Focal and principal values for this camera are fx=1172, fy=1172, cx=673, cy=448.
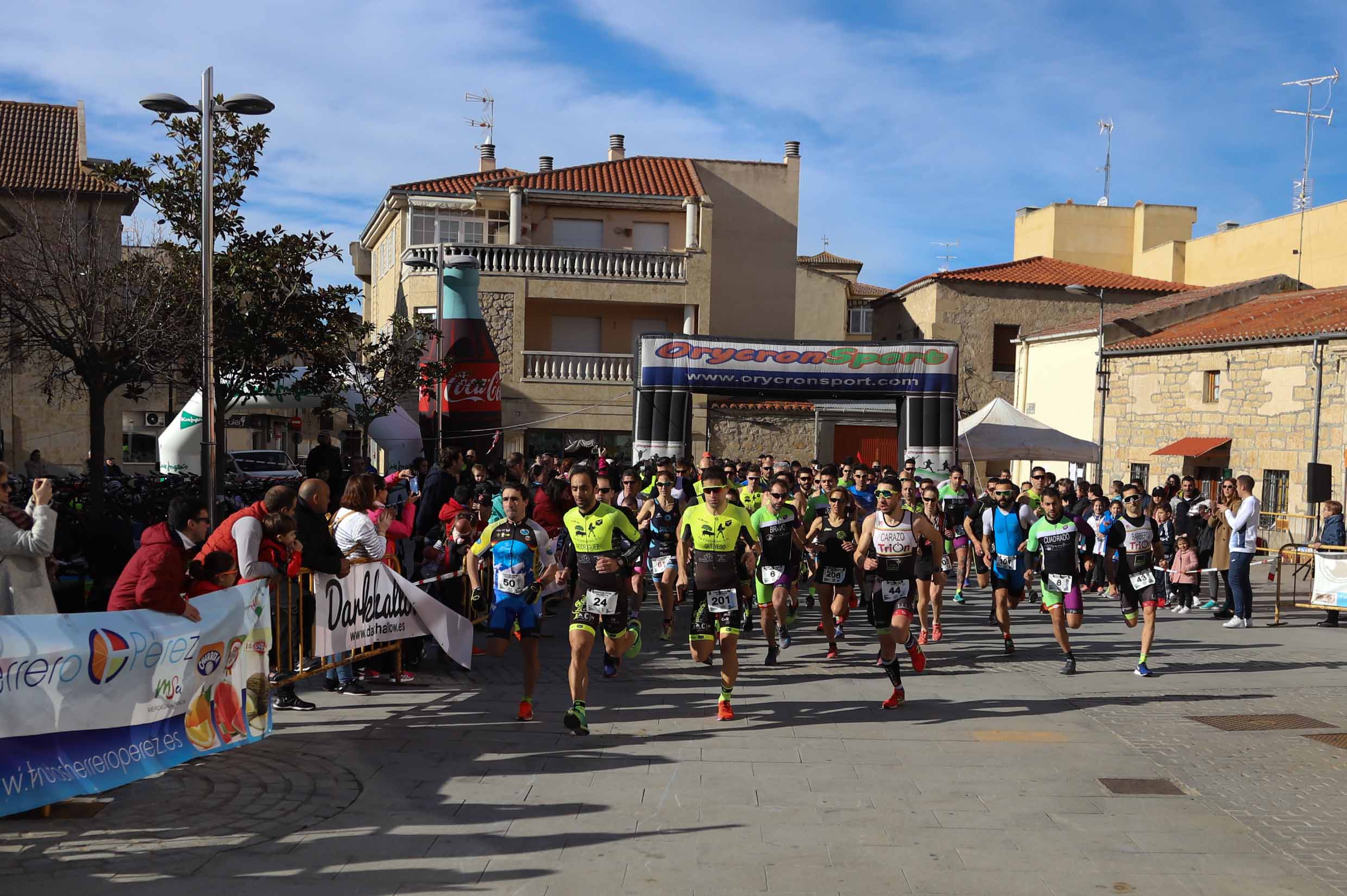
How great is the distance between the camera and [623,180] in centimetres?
3631

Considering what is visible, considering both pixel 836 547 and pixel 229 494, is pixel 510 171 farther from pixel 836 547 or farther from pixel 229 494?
pixel 836 547

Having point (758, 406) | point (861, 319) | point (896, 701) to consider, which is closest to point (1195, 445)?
point (758, 406)

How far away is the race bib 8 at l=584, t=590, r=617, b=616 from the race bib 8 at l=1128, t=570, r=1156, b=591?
5.54 metres

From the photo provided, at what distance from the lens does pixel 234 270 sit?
51.5 ft

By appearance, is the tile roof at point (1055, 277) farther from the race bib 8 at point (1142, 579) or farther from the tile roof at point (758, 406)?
the race bib 8 at point (1142, 579)

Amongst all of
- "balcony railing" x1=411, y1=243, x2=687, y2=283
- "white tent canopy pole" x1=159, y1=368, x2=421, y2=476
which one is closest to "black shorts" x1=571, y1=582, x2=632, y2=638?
"white tent canopy pole" x1=159, y1=368, x2=421, y2=476

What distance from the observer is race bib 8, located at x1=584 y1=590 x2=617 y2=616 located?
868cm

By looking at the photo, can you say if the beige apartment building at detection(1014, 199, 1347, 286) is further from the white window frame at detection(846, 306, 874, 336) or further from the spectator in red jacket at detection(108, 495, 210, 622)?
the spectator in red jacket at detection(108, 495, 210, 622)

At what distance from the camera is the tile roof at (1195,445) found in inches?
1092

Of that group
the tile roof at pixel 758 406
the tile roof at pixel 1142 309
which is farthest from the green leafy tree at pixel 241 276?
the tile roof at pixel 1142 309

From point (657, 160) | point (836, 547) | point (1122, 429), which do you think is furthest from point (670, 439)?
point (657, 160)

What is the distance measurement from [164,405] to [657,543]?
1551 inches

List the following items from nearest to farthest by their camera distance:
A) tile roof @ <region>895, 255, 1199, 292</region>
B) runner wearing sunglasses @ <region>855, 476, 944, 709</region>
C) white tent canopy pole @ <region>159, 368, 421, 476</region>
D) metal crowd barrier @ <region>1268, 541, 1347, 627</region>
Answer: runner wearing sunglasses @ <region>855, 476, 944, 709</region>
metal crowd barrier @ <region>1268, 541, 1347, 627</region>
white tent canopy pole @ <region>159, 368, 421, 476</region>
tile roof @ <region>895, 255, 1199, 292</region>

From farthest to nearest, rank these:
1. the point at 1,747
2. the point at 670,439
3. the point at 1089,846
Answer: the point at 670,439
the point at 1089,846
the point at 1,747
